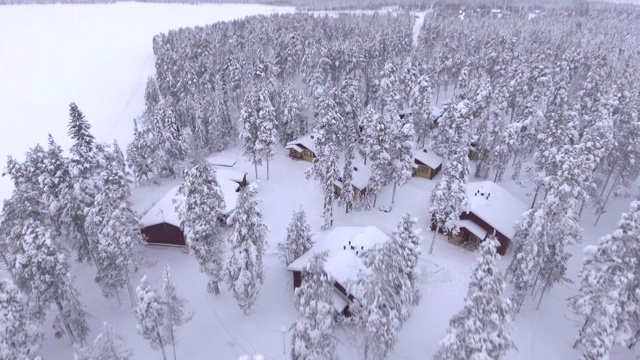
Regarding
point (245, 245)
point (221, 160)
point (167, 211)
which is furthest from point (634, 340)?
point (221, 160)

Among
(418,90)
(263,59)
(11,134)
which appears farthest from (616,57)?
(11,134)

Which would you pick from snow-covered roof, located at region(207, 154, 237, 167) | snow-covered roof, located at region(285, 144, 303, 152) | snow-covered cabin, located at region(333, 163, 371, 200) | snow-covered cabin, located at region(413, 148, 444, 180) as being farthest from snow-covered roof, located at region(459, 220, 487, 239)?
snow-covered roof, located at region(207, 154, 237, 167)

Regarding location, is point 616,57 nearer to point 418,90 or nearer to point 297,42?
point 418,90

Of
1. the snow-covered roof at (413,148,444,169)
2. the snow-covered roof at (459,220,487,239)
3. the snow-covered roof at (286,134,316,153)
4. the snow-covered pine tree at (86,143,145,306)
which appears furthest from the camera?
the snow-covered roof at (286,134,316,153)

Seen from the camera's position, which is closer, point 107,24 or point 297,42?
point 297,42

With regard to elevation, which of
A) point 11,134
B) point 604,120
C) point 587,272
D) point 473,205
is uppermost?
point 604,120

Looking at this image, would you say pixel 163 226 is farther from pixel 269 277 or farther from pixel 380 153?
pixel 380 153

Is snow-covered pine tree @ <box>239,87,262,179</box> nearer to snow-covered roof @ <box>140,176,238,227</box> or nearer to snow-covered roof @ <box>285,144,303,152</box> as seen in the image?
snow-covered roof @ <box>140,176,238,227</box>

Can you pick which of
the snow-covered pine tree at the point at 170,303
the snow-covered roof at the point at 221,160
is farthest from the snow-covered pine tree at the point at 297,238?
the snow-covered roof at the point at 221,160
